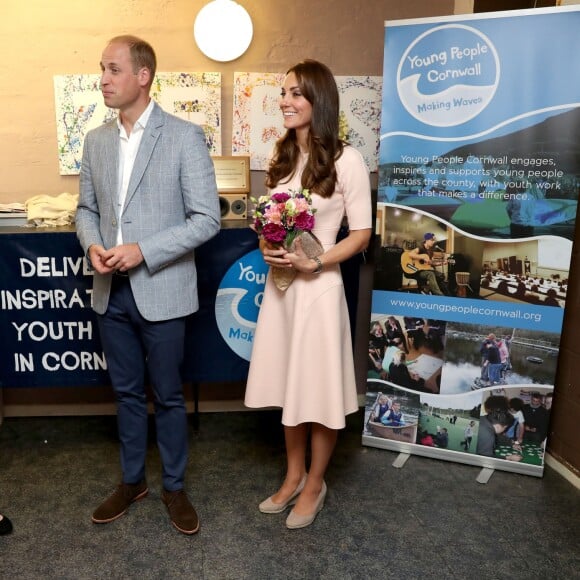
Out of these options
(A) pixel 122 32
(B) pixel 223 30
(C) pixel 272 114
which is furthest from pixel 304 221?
(A) pixel 122 32

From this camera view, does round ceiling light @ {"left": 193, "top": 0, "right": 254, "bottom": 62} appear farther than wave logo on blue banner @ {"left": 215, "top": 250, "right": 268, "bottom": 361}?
Yes

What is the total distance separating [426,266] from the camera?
2.88m

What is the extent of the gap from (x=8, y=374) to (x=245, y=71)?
209 cm

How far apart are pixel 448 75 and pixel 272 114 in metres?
1.05

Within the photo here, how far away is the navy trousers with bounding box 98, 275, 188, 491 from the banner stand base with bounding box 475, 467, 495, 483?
4.70ft

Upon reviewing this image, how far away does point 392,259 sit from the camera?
2934 mm

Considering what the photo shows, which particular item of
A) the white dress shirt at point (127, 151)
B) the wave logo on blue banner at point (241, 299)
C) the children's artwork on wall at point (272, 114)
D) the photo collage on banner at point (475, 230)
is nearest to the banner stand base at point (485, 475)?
the photo collage on banner at point (475, 230)

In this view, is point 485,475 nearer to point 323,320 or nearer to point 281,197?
point 323,320

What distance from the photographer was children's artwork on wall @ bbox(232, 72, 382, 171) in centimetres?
329

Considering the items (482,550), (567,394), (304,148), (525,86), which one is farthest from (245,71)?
(482,550)

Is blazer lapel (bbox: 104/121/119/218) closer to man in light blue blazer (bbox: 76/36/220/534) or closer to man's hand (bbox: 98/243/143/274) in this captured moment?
man in light blue blazer (bbox: 76/36/220/534)

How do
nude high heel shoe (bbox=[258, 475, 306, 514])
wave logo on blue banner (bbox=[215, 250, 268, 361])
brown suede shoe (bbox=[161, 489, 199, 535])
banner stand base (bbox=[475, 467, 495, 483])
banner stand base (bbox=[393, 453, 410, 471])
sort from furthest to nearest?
wave logo on blue banner (bbox=[215, 250, 268, 361])
banner stand base (bbox=[393, 453, 410, 471])
banner stand base (bbox=[475, 467, 495, 483])
nude high heel shoe (bbox=[258, 475, 306, 514])
brown suede shoe (bbox=[161, 489, 199, 535])

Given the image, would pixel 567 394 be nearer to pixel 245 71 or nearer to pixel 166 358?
pixel 166 358

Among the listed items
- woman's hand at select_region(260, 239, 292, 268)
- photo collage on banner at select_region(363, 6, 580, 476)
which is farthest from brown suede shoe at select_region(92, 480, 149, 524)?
photo collage on banner at select_region(363, 6, 580, 476)
